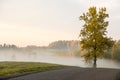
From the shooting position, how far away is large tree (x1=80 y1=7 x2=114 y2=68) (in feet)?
160

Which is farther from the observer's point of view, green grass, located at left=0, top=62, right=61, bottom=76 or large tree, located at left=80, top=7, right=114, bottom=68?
large tree, located at left=80, top=7, right=114, bottom=68

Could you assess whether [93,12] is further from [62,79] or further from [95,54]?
[62,79]

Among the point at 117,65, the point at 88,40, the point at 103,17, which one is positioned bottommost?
the point at 117,65

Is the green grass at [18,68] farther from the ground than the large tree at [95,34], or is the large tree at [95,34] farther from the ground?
the large tree at [95,34]

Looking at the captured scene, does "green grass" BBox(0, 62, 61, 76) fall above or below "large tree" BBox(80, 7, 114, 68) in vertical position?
below

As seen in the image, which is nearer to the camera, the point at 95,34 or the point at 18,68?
the point at 18,68

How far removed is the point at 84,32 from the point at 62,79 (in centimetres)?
2878

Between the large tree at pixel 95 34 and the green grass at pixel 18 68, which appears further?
the large tree at pixel 95 34

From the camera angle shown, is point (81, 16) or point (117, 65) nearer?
point (81, 16)

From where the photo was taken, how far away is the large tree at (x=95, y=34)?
48.9m

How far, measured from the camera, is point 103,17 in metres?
49.5

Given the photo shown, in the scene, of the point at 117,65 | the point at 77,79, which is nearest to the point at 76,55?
the point at 117,65

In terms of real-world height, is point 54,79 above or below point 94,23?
below

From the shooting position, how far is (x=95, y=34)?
160 feet
